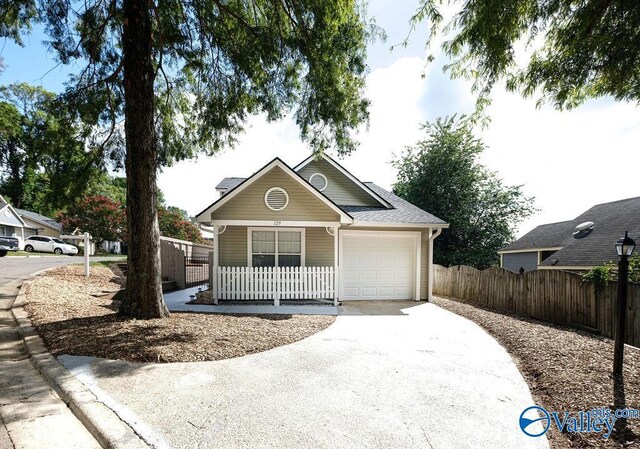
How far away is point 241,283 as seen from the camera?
879 cm

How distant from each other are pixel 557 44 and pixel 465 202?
2095 cm

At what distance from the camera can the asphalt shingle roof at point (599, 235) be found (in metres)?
14.3

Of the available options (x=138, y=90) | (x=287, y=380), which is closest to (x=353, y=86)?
(x=138, y=90)

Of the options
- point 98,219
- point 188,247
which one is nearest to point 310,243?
point 188,247

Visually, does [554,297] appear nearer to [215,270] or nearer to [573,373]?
[573,373]

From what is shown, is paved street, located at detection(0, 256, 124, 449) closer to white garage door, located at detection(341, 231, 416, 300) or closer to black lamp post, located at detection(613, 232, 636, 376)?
black lamp post, located at detection(613, 232, 636, 376)

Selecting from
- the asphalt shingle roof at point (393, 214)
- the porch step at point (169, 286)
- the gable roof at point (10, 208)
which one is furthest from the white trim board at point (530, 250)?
the gable roof at point (10, 208)

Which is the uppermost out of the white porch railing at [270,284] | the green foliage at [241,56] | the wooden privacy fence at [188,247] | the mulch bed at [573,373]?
the green foliage at [241,56]

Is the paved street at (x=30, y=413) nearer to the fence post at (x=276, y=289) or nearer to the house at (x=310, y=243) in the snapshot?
the house at (x=310, y=243)

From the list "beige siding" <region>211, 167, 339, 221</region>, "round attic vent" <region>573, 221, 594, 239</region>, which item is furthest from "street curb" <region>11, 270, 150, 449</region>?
"round attic vent" <region>573, 221, 594, 239</region>

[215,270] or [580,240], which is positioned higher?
[580,240]

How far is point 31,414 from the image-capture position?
9.32ft

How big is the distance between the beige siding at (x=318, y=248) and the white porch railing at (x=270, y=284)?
1120 mm

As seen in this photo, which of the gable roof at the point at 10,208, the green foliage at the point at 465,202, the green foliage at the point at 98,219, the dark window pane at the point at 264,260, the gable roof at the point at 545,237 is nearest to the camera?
the dark window pane at the point at 264,260
